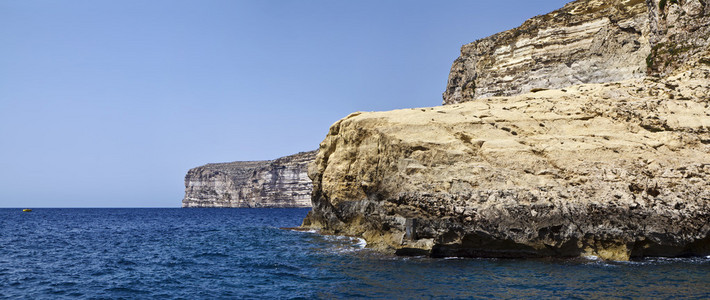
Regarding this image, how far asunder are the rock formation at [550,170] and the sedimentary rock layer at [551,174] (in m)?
0.05

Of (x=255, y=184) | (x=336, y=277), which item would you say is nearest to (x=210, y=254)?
(x=336, y=277)

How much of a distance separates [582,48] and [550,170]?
23624 millimetres

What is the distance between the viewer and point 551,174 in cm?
2419

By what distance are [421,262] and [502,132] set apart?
924 cm

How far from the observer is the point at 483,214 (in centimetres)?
2320

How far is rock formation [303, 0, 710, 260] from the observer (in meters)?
22.2

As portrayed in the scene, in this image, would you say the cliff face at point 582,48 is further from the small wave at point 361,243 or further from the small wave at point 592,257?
the small wave at point 361,243

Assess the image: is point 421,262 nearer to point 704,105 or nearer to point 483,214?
→ point 483,214

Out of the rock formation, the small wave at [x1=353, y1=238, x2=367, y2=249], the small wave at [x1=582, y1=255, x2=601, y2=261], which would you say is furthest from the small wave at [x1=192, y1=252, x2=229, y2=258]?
the small wave at [x1=582, y1=255, x2=601, y2=261]

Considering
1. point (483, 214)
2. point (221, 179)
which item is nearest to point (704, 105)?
point (483, 214)

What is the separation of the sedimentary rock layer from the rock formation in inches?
2.1

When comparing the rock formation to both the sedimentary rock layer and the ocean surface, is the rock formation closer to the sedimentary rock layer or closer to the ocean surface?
the sedimentary rock layer

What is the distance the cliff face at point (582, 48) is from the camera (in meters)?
31.5

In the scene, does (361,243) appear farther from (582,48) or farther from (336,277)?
(582,48)
